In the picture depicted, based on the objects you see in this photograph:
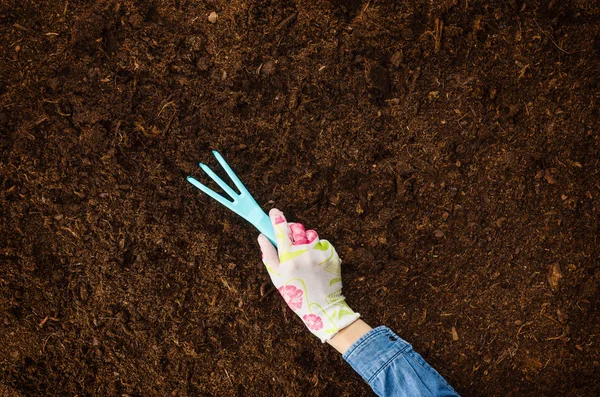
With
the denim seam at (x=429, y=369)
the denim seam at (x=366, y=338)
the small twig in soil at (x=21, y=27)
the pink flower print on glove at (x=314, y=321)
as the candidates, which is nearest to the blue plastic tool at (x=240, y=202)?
the pink flower print on glove at (x=314, y=321)

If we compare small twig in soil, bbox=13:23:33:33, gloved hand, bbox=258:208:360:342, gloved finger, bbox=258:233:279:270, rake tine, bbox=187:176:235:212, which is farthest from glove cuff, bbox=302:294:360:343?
small twig in soil, bbox=13:23:33:33

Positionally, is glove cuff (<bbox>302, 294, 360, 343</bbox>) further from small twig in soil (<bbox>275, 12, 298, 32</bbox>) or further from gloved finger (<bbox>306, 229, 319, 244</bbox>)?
small twig in soil (<bbox>275, 12, 298, 32</bbox>)

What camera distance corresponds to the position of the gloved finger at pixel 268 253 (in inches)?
55.5

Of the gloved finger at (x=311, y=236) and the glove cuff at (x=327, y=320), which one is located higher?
the gloved finger at (x=311, y=236)

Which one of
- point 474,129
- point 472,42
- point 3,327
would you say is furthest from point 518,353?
point 3,327

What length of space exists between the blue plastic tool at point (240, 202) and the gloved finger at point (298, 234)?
0.21ft

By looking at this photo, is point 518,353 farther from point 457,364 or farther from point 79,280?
point 79,280

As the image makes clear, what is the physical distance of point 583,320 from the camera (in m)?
1.53

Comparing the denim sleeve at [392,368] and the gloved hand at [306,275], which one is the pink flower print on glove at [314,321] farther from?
the denim sleeve at [392,368]

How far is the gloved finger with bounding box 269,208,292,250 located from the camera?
4.57ft

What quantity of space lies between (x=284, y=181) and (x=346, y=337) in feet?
1.79

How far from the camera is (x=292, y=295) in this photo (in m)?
1.42

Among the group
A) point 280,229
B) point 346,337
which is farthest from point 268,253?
point 346,337

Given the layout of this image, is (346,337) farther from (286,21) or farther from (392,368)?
(286,21)
